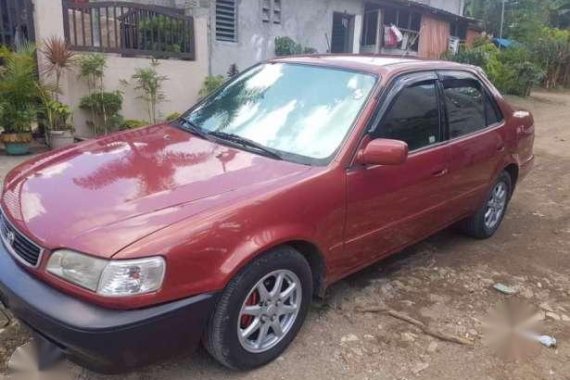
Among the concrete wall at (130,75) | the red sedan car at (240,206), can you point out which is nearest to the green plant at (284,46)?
the concrete wall at (130,75)

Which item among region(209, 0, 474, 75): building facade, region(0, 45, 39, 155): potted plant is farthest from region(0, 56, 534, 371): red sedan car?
region(209, 0, 474, 75): building facade

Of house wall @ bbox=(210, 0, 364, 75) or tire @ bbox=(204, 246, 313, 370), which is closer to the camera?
tire @ bbox=(204, 246, 313, 370)

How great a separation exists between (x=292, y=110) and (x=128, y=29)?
19.1 feet

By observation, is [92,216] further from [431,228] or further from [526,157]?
[526,157]

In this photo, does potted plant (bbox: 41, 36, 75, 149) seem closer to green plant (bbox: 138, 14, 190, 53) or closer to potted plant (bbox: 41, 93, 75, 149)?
potted plant (bbox: 41, 93, 75, 149)

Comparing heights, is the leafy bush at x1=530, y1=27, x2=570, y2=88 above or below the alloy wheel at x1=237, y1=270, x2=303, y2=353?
above

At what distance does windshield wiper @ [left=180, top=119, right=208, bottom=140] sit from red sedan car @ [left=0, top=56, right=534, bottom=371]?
14 millimetres

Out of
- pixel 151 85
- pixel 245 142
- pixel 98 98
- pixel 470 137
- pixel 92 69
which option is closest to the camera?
pixel 245 142

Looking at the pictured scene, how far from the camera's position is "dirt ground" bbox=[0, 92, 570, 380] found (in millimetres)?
2768

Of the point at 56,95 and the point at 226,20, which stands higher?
the point at 226,20

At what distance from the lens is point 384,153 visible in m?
2.87

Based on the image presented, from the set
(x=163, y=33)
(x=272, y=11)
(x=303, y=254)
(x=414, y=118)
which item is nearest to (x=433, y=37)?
(x=272, y=11)

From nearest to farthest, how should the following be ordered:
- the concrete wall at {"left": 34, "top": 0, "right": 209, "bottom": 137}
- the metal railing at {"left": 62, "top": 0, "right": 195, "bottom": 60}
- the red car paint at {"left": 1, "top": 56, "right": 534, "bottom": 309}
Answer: the red car paint at {"left": 1, "top": 56, "right": 534, "bottom": 309} < the concrete wall at {"left": 34, "top": 0, "right": 209, "bottom": 137} < the metal railing at {"left": 62, "top": 0, "right": 195, "bottom": 60}

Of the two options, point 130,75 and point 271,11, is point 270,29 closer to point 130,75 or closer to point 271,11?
point 271,11
